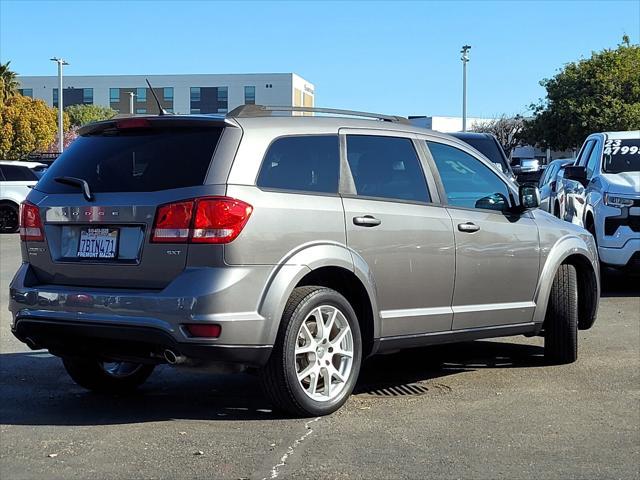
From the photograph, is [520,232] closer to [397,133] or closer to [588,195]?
[397,133]

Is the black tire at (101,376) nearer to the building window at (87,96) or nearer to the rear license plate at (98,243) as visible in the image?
the rear license plate at (98,243)

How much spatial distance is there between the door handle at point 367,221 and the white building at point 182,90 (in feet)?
285

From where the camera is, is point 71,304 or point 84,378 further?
point 84,378

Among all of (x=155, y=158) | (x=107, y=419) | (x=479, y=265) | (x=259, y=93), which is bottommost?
(x=107, y=419)

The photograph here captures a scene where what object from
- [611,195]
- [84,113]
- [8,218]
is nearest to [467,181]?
[611,195]

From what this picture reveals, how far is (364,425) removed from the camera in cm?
530

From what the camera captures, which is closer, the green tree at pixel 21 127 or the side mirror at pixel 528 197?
the side mirror at pixel 528 197

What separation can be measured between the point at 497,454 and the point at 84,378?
2980mm

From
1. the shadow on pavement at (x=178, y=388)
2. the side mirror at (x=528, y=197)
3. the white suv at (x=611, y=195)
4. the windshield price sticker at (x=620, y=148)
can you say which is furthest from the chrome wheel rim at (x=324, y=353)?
the windshield price sticker at (x=620, y=148)

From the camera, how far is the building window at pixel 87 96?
→ 4055 inches

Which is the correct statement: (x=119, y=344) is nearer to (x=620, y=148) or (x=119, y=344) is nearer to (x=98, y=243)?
(x=98, y=243)

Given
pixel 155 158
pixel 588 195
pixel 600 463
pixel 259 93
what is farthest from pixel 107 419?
pixel 259 93

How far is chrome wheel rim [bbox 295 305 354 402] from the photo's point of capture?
5340 millimetres

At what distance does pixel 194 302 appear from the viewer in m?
4.85
